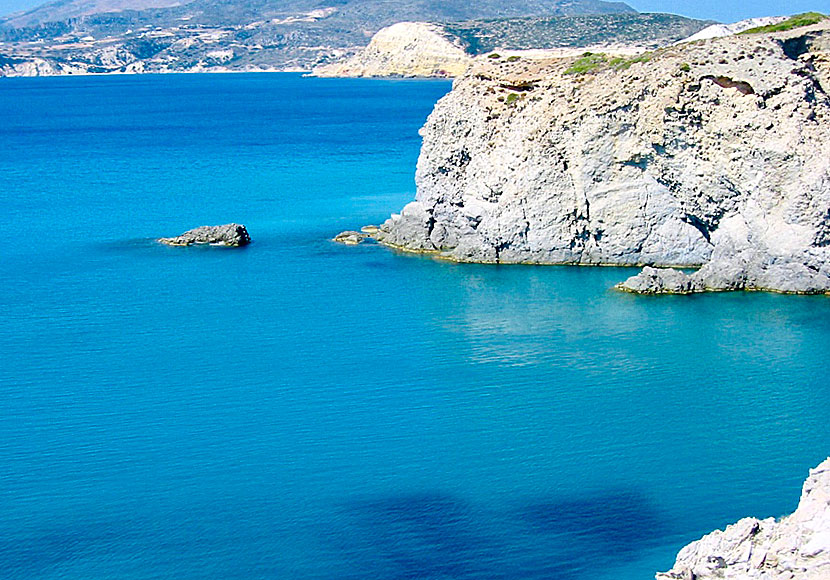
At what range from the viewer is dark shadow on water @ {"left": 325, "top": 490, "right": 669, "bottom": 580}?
24.0m

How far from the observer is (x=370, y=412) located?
109ft

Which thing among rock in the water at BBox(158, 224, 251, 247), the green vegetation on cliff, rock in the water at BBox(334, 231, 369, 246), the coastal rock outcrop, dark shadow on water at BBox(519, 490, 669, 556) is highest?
the green vegetation on cliff

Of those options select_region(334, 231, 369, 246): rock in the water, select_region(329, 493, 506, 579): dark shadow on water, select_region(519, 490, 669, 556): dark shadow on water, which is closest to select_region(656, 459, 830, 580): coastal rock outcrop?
select_region(519, 490, 669, 556): dark shadow on water

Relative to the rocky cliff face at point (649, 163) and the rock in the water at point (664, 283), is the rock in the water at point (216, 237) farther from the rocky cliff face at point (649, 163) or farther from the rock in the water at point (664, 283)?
the rock in the water at point (664, 283)

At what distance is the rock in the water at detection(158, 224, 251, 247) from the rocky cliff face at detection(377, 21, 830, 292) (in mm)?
9119

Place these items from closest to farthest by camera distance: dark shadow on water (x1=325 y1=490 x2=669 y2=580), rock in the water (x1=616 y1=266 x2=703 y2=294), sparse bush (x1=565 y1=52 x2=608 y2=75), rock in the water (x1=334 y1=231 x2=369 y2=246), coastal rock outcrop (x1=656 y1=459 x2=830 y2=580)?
coastal rock outcrop (x1=656 y1=459 x2=830 y2=580)
dark shadow on water (x1=325 y1=490 x2=669 y2=580)
rock in the water (x1=616 y1=266 x2=703 y2=294)
sparse bush (x1=565 y1=52 x2=608 y2=75)
rock in the water (x1=334 y1=231 x2=369 y2=246)

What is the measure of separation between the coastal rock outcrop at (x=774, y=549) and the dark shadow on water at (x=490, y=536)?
222 inches

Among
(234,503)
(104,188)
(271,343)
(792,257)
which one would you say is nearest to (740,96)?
(792,257)

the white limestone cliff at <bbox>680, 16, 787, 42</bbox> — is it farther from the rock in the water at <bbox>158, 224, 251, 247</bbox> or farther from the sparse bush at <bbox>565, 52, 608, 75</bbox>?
the rock in the water at <bbox>158, 224, 251, 247</bbox>

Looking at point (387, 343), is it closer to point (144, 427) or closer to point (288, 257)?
point (144, 427)

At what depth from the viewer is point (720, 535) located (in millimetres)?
18516

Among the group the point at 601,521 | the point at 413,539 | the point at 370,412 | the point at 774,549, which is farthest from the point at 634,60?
the point at 774,549

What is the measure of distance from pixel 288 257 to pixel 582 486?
2924 centimetres

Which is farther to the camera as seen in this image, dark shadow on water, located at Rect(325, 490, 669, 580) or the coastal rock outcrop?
dark shadow on water, located at Rect(325, 490, 669, 580)
